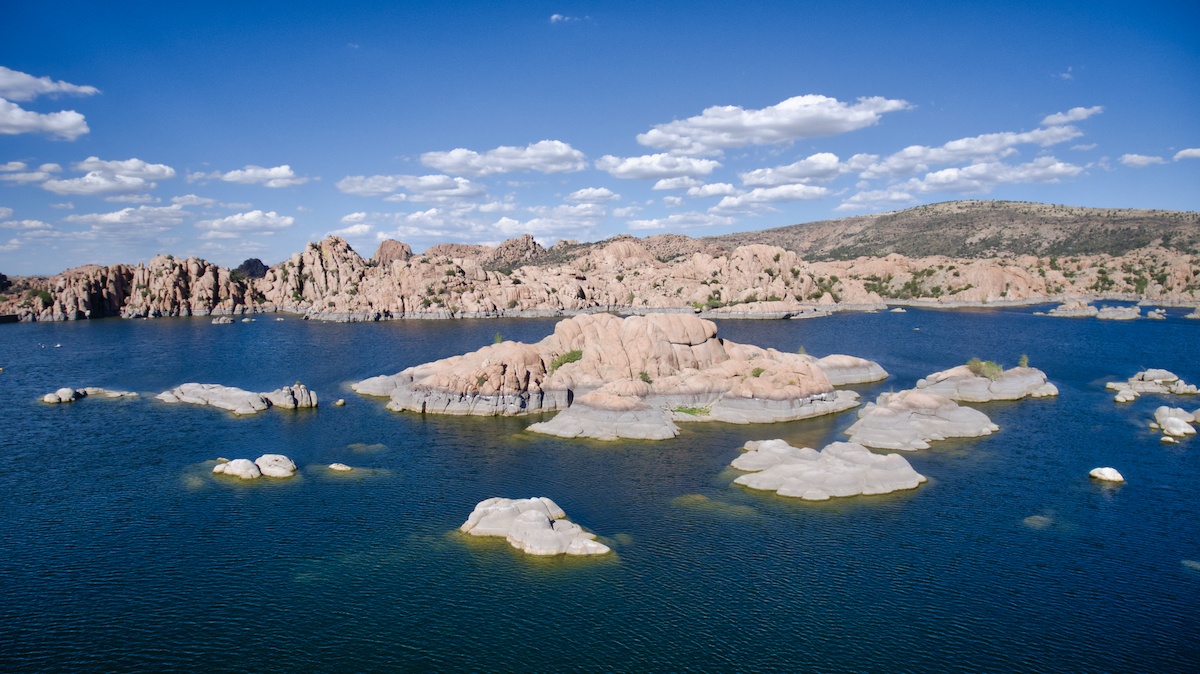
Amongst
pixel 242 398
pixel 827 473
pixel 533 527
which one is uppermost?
pixel 242 398

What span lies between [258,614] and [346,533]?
985 centimetres

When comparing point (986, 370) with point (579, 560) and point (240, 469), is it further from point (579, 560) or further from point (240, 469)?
point (240, 469)

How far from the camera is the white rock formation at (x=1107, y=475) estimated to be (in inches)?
2066

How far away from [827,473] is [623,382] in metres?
27.5

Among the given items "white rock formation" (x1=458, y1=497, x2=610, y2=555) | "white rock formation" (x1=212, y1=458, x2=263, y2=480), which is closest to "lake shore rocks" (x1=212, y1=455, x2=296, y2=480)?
"white rock formation" (x1=212, y1=458, x2=263, y2=480)

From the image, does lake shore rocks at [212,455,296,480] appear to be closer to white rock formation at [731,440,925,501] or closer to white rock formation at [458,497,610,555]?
white rock formation at [458,497,610,555]

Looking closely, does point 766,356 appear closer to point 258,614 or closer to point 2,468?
point 258,614

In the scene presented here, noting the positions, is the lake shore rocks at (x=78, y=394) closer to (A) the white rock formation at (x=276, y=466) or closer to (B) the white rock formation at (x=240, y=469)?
(B) the white rock formation at (x=240, y=469)

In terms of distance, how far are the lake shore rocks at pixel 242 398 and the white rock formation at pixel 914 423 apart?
5898 cm

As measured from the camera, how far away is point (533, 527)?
41688mm

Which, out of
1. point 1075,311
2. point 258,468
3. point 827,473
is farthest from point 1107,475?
point 1075,311

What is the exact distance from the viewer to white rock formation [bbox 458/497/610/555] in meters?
40.6

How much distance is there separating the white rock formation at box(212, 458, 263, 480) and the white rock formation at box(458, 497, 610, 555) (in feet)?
66.1

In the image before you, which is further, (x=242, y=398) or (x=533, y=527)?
(x=242, y=398)
